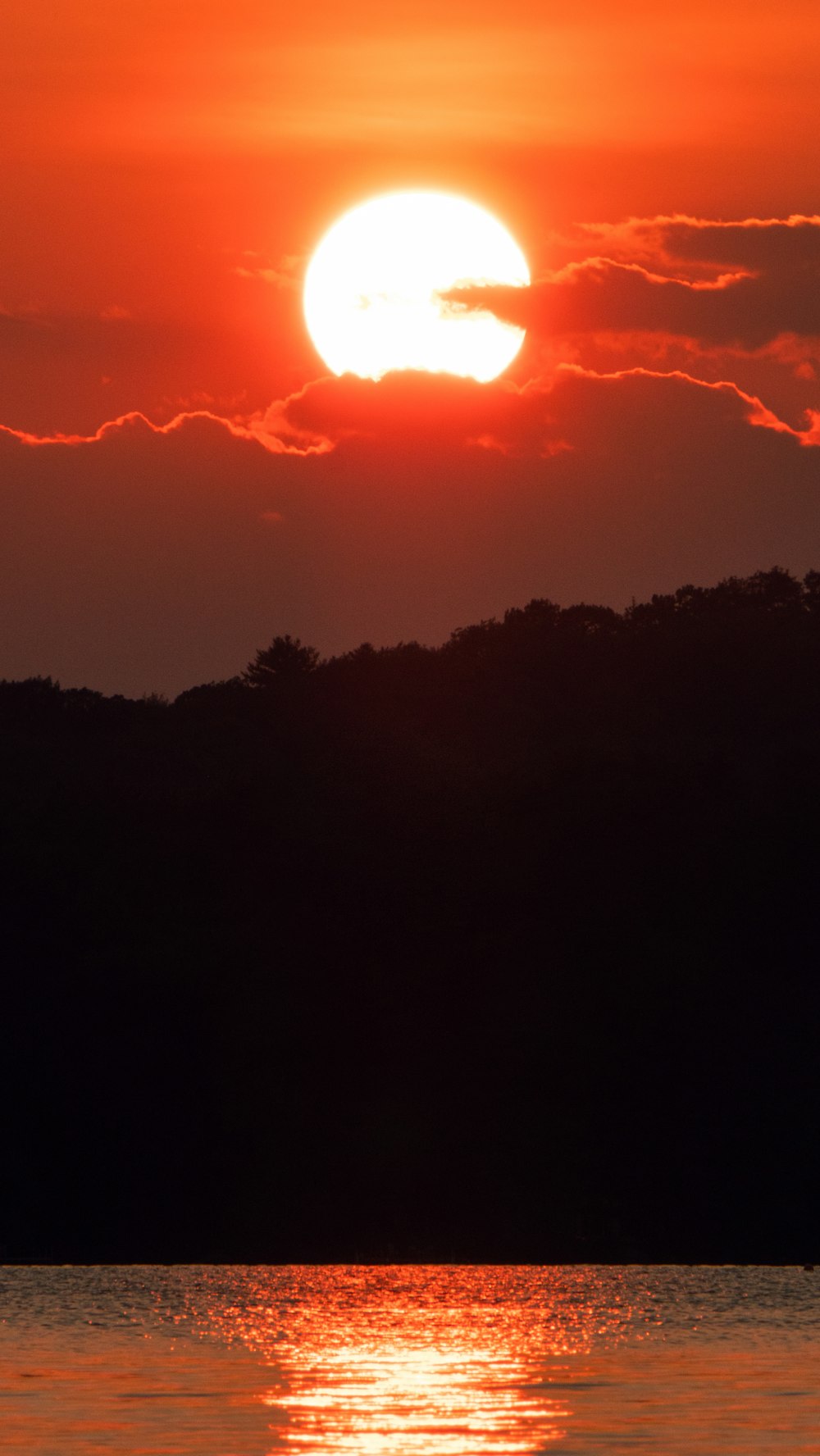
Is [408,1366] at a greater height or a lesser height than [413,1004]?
lesser

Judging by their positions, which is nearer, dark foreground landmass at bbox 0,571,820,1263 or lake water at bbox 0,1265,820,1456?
lake water at bbox 0,1265,820,1456

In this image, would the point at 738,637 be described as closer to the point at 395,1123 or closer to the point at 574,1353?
the point at 395,1123

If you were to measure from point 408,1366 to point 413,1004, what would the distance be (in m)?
55.2

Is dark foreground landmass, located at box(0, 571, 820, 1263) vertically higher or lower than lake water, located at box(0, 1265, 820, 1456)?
higher

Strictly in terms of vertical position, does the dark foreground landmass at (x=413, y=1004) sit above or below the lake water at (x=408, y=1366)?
above

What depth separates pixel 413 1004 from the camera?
334 ft

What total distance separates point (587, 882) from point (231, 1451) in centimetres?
7287

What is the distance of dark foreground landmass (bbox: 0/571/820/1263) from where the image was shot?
90875 mm

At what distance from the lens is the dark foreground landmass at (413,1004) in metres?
90.9

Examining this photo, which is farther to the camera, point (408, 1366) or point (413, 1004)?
point (413, 1004)

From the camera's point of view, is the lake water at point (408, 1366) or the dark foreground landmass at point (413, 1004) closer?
the lake water at point (408, 1366)

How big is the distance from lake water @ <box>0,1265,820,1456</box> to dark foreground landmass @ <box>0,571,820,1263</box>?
18.2 meters

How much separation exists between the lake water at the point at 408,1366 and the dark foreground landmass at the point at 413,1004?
1824cm

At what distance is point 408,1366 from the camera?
46688 millimetres
